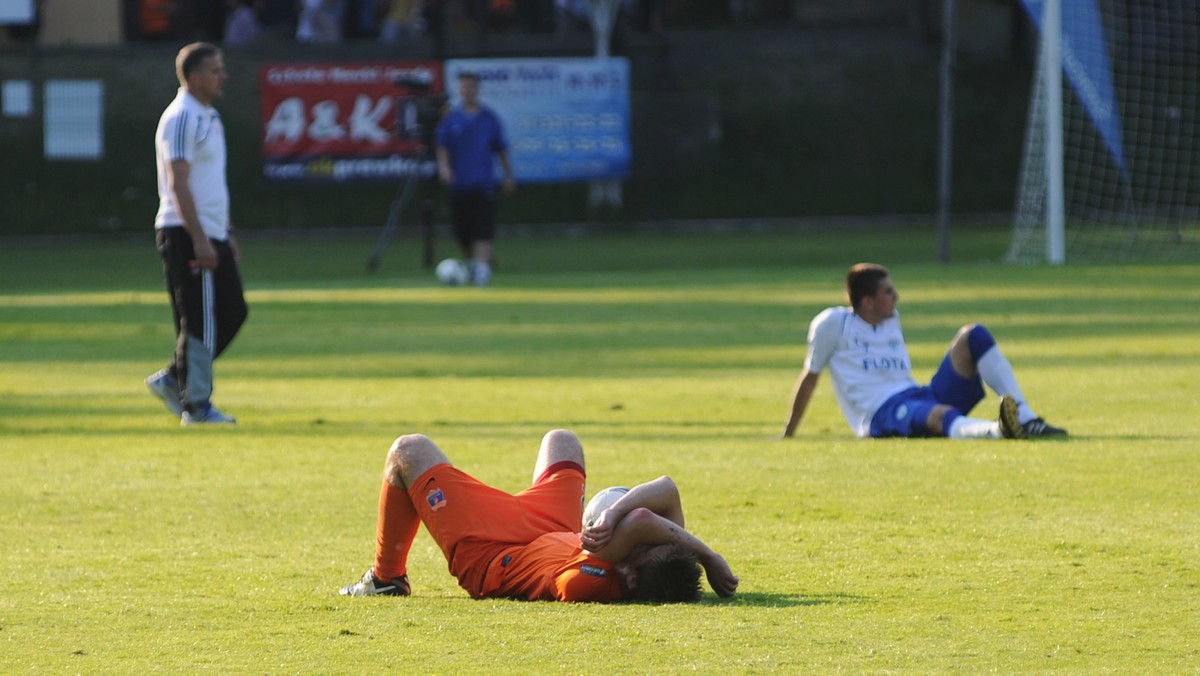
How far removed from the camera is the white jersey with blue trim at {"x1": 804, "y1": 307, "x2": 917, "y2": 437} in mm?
9695

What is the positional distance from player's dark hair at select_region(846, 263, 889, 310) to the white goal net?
16.0 m

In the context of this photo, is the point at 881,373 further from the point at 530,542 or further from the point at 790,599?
the point at 530,542

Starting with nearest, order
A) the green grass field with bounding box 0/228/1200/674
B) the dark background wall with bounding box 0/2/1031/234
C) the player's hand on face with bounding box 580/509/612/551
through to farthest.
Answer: the green grass field with bounding box 0/228/1200/674 < the player's hand on face with bounding box 580/509/612/551 < the dark background wall with bounding box 0/2/1031/234

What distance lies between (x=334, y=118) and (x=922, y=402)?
19.7 m

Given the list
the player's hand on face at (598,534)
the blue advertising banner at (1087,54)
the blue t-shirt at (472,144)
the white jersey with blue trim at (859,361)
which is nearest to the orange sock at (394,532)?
the player's hand on face at (598,534)

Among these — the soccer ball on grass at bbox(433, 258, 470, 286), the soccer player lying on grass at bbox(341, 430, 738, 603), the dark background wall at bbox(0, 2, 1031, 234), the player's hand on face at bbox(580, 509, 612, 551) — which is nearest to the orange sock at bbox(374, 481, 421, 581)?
the soccer player lying on grass at bbox(341, 430, 738, 603)

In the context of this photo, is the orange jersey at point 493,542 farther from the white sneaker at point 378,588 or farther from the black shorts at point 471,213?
the black shorts at point 471,213

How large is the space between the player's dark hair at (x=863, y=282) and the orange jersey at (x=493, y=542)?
158 inches

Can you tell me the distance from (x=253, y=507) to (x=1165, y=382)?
20.8 ft

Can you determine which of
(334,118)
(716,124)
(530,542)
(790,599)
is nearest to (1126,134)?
(716,124)

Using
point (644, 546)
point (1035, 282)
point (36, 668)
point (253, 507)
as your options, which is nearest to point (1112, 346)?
point (1035, 282)

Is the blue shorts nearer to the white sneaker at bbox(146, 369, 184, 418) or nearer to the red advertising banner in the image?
the white sneaker at bbox(146, 369, 184, 418)

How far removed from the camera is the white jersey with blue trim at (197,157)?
10.3 meters

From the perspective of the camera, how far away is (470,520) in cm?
602
